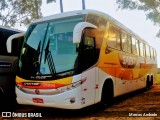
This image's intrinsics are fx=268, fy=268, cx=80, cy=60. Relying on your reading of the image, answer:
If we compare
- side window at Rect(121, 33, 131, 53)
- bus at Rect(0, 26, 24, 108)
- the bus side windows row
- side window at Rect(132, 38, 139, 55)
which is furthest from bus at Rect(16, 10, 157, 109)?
side window at Rect(132, 38, 139, 55)

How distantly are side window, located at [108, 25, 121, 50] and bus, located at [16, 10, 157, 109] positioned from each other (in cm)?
4

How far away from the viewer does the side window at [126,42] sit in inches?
466

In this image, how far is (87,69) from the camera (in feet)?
26.1

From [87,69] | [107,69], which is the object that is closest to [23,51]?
[87,69]

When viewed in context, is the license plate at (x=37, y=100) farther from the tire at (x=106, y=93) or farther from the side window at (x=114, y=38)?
the side window at (x=114, y=38)

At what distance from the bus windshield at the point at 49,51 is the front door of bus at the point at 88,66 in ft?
1.15

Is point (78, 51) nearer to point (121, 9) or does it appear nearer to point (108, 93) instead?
point (108, 93)

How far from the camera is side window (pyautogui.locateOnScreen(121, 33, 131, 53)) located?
11.8m

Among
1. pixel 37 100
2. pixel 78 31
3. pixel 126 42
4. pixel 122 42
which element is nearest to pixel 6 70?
pixel 37 100

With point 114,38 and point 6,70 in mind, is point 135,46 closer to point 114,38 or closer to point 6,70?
point 114,38

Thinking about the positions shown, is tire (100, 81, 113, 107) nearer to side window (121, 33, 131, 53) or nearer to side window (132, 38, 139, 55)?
side window (121, 33, 131, 53)

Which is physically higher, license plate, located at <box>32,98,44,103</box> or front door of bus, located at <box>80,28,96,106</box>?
front door of bus, located at <box>80,28,96,106</box>

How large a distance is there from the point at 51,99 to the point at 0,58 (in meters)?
2.77

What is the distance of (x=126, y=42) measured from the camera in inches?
488
